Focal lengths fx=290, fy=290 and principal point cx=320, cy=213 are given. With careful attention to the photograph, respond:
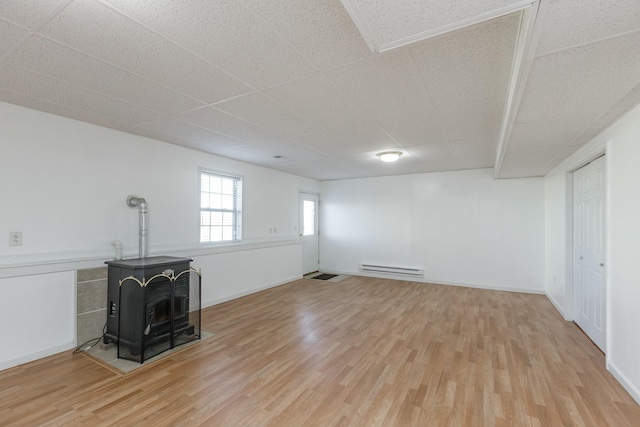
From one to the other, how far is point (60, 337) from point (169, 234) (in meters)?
1.58

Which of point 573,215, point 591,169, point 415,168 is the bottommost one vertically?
point 573,215

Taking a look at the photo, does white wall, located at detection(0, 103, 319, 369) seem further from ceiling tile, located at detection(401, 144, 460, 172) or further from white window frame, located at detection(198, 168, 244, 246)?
ceiling tile, located at detection(401, 144, 460, 172)

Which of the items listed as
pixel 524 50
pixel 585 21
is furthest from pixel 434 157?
pixel 585 21

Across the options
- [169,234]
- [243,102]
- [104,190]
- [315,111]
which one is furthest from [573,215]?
[104,190]

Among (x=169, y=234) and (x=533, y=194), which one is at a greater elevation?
(x=533, y=194)

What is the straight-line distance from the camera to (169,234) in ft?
13.5

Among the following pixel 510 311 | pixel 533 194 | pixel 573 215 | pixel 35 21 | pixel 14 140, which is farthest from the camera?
pixel 533 194

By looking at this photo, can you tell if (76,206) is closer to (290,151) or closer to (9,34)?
(9,34)

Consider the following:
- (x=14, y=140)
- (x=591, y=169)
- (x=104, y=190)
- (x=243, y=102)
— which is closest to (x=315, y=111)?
(x=243, y=102)

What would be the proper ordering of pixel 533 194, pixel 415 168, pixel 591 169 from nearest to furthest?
pixel 591 169 < pixel 533 194 < pixel 415 168

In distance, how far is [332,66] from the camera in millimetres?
2006

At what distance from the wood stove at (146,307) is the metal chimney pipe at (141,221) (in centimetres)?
37

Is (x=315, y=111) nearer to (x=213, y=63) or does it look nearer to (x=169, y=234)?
(x=213, y=63)

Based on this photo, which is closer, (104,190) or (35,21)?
(35,21)
